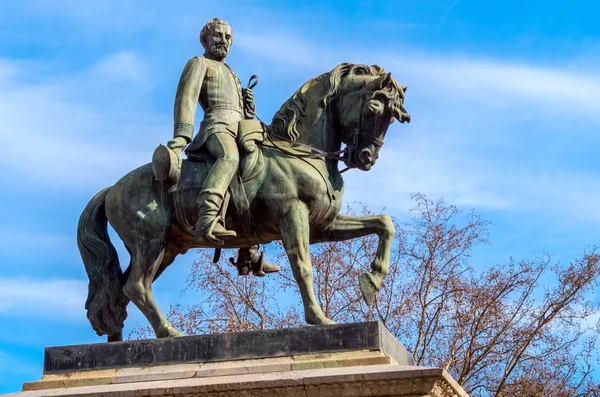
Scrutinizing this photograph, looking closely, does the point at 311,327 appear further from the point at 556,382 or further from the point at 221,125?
the point at 556,382

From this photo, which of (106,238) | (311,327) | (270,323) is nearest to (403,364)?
(311,327)

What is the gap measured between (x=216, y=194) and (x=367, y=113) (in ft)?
4.71

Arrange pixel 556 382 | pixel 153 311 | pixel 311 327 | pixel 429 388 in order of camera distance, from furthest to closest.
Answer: pixel 556 382
pixel 153 311
pixel 311 327
pixel 429 388

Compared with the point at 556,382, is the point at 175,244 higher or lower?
lower

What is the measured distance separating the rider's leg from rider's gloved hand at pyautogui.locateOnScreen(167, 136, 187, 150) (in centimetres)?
34

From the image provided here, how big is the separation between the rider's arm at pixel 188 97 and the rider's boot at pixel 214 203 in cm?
56

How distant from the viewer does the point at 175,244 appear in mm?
11094

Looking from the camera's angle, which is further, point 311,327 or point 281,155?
point 281,155

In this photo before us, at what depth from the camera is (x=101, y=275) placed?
436 inches

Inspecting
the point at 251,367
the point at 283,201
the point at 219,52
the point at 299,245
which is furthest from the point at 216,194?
the point at 219,52

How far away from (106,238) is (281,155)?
1.73 meters

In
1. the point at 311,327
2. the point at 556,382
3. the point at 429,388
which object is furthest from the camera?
the point at 556,382

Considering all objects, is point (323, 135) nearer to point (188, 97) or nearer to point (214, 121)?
point (214, 121)

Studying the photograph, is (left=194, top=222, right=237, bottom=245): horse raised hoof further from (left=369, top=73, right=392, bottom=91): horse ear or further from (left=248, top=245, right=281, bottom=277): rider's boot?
(left=369, top=73, right=392, bottom=91): horse ear
